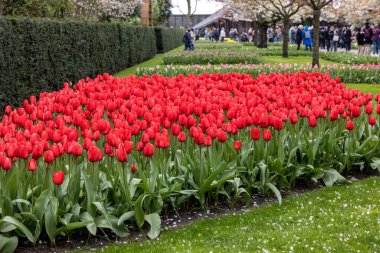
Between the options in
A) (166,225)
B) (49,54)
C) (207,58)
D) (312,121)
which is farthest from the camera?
(207,58)

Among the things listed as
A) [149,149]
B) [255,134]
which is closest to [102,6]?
[255,134]

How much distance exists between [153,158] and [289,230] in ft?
4.44

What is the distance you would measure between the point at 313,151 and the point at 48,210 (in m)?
2.98

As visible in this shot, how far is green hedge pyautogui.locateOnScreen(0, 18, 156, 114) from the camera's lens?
37.3ft

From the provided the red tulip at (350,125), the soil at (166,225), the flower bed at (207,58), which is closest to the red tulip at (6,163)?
the soil at (166,225)

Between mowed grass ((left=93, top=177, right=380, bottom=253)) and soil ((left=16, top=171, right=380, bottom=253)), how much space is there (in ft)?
0.42

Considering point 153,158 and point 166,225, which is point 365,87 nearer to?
point 153,158

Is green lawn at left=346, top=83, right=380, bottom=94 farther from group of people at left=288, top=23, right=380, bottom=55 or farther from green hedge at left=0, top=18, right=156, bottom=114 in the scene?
group of people at left=288, top=23, right=380, bottom=55

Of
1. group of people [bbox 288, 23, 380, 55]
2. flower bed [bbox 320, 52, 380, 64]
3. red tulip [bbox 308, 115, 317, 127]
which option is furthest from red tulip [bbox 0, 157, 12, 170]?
group of people [bbox 288, 23, 380, 55]

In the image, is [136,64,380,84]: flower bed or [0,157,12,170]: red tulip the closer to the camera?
[0,157,12,170]: red tulip

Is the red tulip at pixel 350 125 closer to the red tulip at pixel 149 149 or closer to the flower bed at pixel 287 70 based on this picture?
the red tulip at pixel 149 149

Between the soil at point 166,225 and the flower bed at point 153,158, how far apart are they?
72 millimetres

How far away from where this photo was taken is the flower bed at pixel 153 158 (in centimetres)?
448

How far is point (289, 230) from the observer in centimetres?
478
